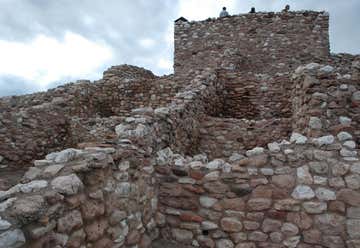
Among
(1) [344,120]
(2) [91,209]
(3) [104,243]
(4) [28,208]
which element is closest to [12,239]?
(4) [28,208]

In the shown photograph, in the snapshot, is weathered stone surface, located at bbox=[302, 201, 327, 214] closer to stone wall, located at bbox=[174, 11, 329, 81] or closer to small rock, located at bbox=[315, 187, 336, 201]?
small rock, located at bbox=[315, 187, 336, 201]

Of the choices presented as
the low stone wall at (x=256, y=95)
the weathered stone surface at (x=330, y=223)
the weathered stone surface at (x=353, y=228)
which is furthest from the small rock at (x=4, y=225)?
the low stone wall at (x=256, y=95)

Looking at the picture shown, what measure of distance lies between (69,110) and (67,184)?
6520 millimetres

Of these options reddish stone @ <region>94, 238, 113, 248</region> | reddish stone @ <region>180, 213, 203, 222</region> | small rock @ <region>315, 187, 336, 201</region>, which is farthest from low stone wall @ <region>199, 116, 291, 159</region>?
reddish stone @ <region>94, 238, 113, 248</region>

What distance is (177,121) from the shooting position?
6.17 m

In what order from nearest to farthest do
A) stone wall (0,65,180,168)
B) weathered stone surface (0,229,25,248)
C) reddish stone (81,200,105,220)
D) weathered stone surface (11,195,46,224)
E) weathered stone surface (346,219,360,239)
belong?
weathered stone surface (0,229,25,248) → weathered stone surface (11,195,46,224) → reddish stone (81,200,105,220) → weathered stone surface (346,219,360,239) → stone wall (0,65,180,168)

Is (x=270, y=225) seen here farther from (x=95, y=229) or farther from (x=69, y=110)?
(x=69, y=110)

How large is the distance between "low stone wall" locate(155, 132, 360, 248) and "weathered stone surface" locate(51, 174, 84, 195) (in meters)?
1.59

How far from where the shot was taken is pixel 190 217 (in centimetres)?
450

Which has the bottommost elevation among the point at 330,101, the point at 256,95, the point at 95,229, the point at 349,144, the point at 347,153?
the point at 95,229

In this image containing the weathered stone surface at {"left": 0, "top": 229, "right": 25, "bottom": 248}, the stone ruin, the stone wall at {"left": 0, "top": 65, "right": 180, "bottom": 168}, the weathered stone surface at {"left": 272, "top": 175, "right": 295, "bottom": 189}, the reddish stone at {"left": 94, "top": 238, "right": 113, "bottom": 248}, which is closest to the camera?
the weathered stone surface at {"left": 0, "top": 229, "right": 25, "bottom": 248}

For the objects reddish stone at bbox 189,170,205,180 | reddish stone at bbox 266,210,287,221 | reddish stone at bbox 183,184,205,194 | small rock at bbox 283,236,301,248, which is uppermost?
reddish stone at bbox 189,170,205,180

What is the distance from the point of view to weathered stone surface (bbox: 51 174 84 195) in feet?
10.4

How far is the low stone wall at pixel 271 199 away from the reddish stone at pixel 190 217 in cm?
1
